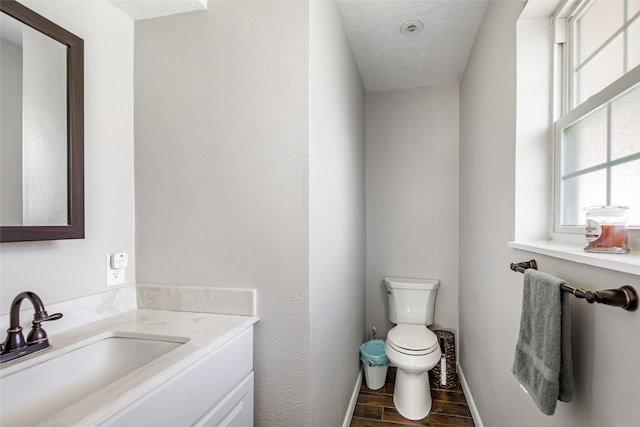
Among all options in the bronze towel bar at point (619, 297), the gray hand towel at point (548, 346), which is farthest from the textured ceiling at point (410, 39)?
the bronze towel bar at point (619, 297)

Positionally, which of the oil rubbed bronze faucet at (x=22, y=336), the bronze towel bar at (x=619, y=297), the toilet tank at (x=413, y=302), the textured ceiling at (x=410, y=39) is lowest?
the toilet tank at (x=413, y=302)

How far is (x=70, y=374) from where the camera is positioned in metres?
0.97

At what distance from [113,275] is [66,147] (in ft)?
1.81

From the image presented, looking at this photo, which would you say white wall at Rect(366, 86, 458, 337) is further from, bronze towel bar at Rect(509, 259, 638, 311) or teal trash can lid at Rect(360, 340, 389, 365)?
bronze towel bar at Rect(509, 259, 638, 311)

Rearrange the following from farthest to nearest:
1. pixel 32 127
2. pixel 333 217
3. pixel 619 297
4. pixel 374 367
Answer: pixel 374 367 < pixel 333 217 < pixel 32 127 < pixel 619 297

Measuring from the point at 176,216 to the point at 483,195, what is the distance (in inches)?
65.9

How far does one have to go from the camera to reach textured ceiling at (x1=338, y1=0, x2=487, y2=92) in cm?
170

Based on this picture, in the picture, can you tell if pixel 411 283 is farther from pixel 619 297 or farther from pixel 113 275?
pixel 113 275

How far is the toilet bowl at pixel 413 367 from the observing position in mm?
1938

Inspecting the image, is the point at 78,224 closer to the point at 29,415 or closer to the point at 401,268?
the point at 29,415

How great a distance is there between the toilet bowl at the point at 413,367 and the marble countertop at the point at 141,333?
118cm

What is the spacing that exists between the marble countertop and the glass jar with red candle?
1.16 m

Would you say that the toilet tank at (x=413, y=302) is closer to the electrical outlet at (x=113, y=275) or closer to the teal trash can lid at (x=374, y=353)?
the teal trash can lid at (x=374, y=353)

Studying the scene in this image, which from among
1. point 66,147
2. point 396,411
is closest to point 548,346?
point 396,411
